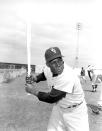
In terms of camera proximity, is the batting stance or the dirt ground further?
the dirt ground

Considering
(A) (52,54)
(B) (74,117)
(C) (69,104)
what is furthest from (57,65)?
(B) (74,117)

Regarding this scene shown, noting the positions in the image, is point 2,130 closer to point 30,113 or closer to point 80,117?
point 30,113

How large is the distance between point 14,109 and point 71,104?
766cm

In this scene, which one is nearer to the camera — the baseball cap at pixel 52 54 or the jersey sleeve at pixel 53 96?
the baseball cap at pixel 52 54

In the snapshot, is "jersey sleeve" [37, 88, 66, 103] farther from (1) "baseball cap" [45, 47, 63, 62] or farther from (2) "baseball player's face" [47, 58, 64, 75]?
(1) "baseball cap" [45, 47, 63, 62]

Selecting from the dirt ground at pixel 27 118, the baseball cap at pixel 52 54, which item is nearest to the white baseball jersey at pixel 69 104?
the baseball cap at pixel 52 54

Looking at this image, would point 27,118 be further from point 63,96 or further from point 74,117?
point 63,96

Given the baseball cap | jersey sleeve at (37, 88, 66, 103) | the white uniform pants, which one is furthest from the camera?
the white uniform pants

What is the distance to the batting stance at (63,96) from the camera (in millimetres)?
4867

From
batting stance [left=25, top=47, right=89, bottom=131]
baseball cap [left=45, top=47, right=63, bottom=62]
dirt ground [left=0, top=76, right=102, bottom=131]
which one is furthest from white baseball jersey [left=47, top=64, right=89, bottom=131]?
dirt ground [left=0, top=76, right=102, bottom=131]

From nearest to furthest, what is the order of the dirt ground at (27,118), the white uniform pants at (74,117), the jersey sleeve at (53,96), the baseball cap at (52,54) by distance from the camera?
the baseball cap at (52,54) < the jersey sleeve at (53,96) < the white uniform pants at (74,117) < the dirt ground at (27,118)

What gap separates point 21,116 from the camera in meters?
10.8

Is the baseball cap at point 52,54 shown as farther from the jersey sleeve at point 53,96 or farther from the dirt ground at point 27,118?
the dirt ground at point 27,118

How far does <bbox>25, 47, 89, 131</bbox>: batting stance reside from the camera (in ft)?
16.0
